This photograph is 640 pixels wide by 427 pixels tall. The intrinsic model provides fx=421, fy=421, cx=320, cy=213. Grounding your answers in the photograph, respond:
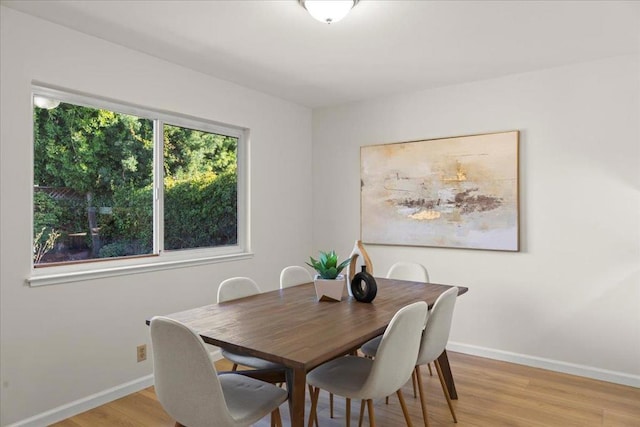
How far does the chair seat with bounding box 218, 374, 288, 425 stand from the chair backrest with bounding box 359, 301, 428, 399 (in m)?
0.40

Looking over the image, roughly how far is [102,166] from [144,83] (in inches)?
26.9

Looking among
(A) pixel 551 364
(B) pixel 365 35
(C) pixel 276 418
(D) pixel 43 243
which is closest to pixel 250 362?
(C) pixel 276 418

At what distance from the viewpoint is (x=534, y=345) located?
11.6 ft

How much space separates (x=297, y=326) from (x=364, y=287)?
2.24ft

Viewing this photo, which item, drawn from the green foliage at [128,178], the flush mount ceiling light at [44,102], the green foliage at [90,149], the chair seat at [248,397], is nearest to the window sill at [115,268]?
the green foliage at [128,178]

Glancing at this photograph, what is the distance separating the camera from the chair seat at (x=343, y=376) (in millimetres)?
1980

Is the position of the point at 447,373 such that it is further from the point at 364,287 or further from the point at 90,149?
the point at 90,149

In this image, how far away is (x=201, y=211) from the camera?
374cm

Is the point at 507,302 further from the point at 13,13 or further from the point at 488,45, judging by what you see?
the point at 13,13

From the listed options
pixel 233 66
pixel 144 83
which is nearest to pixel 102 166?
pixel 144 83

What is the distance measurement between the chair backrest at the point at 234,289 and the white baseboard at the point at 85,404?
3.54ft

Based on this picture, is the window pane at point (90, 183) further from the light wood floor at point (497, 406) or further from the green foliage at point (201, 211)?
the light wood floor at point (497, 406)

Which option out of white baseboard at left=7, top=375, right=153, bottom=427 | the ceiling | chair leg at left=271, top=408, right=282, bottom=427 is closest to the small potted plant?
chair leg at left=271, top=408, right=282, bottom=427

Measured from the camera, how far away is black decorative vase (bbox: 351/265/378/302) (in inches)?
97.2
